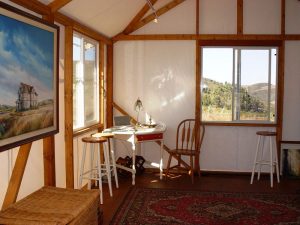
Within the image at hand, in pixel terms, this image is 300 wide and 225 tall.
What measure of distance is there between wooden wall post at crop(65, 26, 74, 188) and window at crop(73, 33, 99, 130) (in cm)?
53

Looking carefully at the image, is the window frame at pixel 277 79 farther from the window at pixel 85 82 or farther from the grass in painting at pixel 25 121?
the grass in painting at pixel 25 121

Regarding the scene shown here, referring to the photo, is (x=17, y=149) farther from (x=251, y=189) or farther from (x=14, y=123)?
(x=251, y=189)

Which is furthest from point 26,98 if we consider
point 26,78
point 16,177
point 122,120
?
point 122,120

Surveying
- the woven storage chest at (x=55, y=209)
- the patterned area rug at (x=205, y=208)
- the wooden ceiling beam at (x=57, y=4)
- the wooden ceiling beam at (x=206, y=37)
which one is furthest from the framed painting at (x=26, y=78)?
the wooden ceiling beam at (x=206, y=37)

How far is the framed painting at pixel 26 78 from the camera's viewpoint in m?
2.74

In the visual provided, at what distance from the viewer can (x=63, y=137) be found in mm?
4270

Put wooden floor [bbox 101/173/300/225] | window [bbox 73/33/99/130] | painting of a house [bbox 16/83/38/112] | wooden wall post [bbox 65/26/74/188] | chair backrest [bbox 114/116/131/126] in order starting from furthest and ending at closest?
chair backrest [bbox 114/116/131/126]
wooden floor [bbox 101/173/300/225]
window [bbox 73/33/99/130]
wooden wall post [bbox 65/26/74/188]
painting of a house [bbox 16/83/38/112]

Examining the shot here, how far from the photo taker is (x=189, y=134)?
604cm

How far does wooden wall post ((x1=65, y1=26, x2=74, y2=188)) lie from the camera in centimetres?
421

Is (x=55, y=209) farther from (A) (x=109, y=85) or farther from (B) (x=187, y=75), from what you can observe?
(B) (x=187, y=75)

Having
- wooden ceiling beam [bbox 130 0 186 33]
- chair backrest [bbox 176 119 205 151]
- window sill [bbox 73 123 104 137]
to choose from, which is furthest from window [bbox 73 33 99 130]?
chair backrest [bbox 176 119 205 151]

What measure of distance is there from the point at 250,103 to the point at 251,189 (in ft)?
5.27

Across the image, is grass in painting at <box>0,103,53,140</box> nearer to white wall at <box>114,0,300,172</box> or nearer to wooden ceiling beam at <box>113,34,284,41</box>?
white wall at <box>114,0,300,172</box>

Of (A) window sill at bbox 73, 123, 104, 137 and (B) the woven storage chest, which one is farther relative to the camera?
(A) window sill at bbox 73, 123, 104, 137
